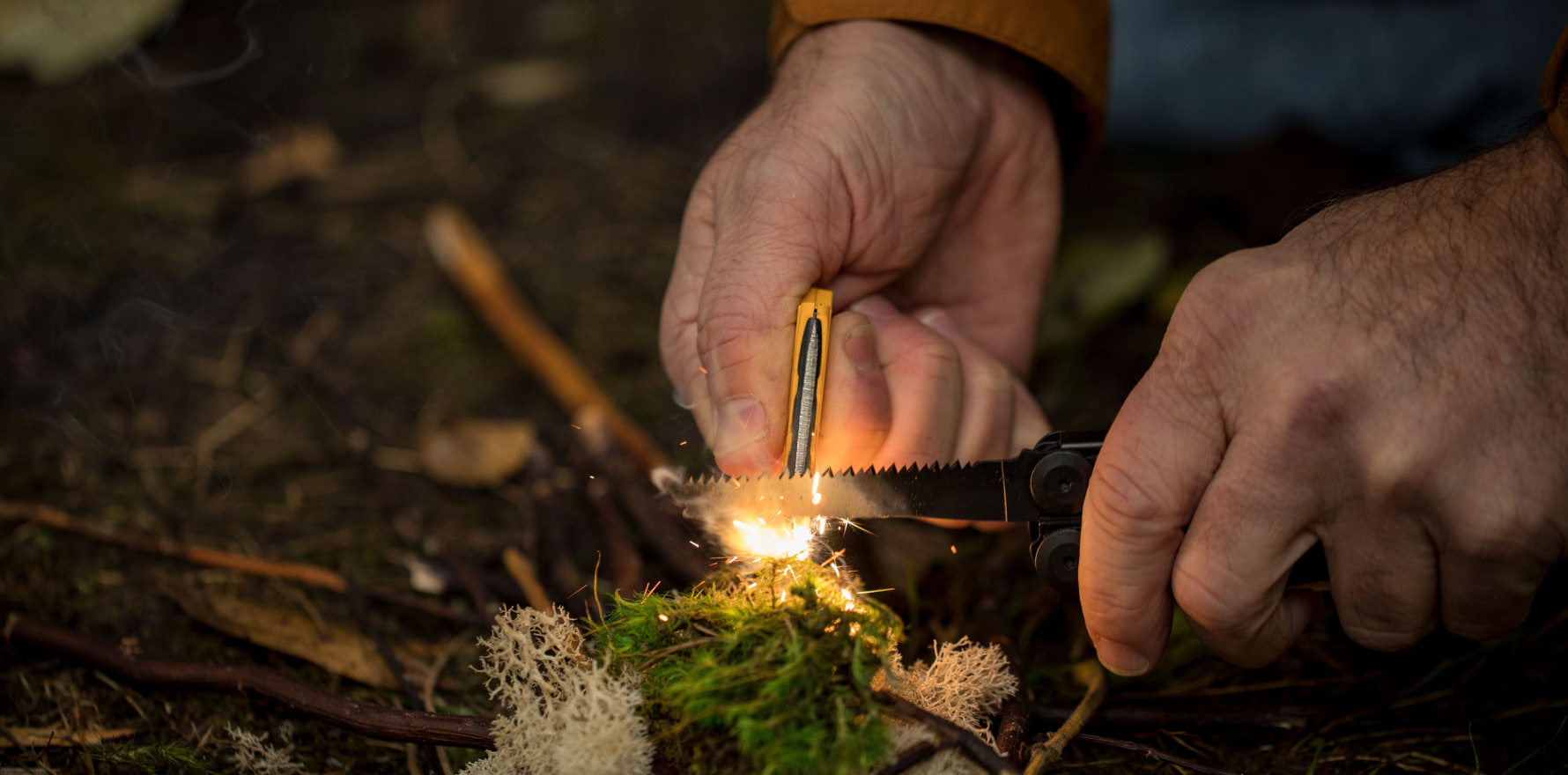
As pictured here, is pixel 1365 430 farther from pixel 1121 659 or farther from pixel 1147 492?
pixel 1121 659

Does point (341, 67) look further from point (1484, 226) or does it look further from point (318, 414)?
point (1484, 226)

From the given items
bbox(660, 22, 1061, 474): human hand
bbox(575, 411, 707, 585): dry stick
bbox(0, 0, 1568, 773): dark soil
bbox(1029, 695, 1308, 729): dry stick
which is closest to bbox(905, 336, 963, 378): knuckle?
bbox(660, 22, 1061, 474): human hand

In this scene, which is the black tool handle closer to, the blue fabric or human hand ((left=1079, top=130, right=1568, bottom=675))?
human hand ((left=1079, top=130, right=1568, bottom=675))

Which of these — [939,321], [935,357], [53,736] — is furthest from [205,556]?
[939,321]

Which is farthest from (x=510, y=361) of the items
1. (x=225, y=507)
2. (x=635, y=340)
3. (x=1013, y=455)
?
(x=1013, y=455)

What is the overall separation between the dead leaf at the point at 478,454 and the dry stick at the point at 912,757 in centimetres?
210

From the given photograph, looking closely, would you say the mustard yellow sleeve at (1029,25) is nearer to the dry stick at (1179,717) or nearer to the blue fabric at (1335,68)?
the blue fabric at (1335,68)

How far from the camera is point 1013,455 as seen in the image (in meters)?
2.94

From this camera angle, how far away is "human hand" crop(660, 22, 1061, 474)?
2344 millimetres

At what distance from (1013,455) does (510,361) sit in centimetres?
245

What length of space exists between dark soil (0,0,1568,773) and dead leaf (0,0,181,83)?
0.31m

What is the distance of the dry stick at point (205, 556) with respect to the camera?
289 cm

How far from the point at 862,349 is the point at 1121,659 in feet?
3.40

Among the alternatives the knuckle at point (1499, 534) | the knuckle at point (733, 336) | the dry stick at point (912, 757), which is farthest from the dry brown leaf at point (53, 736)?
the knuckle at point (1499, 534)
